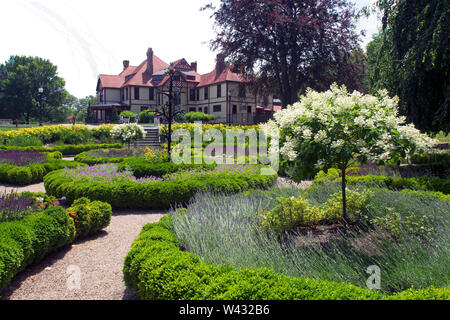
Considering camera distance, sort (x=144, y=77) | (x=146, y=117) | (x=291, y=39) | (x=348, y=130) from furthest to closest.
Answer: (x=144, y=77)
(x=146, y=117)
(x=291, y=39)
(x=348, y=130)

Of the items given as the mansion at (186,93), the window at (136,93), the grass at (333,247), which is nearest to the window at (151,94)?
the mansion at (186,93)

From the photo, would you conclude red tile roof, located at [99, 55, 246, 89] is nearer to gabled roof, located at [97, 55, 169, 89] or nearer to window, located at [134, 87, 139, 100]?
gabled roof, located at [97, 55, 169, 89]

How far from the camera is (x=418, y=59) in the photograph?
9859 millimetres

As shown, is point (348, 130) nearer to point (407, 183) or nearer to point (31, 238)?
point (407, 183)

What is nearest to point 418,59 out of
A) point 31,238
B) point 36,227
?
point 36,227

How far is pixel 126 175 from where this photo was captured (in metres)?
9.12

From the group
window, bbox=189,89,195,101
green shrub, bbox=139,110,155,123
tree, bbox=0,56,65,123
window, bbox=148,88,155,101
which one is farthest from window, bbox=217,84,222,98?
tree, bbox=0,56,65,123

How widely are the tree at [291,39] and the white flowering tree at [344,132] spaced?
1668 centimetres

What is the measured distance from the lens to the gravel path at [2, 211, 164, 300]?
3.84 meters

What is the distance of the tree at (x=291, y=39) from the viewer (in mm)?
20734

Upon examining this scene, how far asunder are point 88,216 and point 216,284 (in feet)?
12.0
